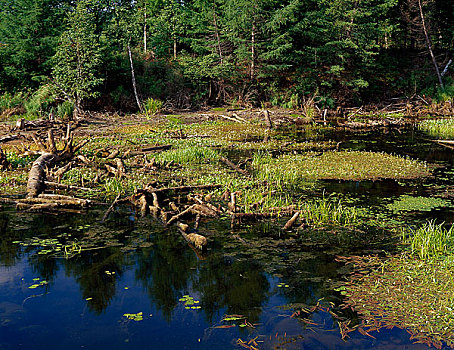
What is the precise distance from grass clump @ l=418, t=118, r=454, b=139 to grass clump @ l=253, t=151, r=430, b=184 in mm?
9910

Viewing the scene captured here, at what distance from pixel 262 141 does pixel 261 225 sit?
14240mm

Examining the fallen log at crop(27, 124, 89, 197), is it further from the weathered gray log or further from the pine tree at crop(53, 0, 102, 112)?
the pine tree at crop(53, 0, 102, 112)

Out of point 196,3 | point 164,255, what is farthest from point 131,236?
point 196,3

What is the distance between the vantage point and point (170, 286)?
7.23 meters

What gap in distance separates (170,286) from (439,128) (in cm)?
2690

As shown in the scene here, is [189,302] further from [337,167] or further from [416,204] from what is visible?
[337,167]

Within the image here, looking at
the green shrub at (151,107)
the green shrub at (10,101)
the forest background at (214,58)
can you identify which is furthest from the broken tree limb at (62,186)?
the green shrub at (10,101)

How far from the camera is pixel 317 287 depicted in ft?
23.0

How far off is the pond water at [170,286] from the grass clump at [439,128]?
57.5ft

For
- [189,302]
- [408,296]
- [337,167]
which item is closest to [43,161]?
[189,302]

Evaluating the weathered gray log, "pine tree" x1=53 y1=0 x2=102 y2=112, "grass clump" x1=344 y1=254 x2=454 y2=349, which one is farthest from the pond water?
"pine tree" x1=53 y1=0 x2=102 y2=112

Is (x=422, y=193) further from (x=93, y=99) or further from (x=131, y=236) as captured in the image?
(x=93, y=99)

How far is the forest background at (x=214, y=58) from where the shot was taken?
3334cm

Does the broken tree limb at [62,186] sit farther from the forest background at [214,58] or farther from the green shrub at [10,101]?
the green shrub at [10,101]
